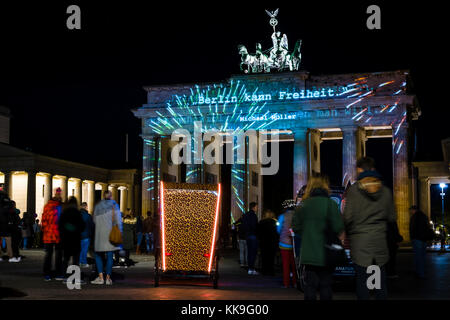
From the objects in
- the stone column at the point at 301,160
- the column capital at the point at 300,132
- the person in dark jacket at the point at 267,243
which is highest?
the column capital at the point at 300,132

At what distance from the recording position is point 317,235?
29.3 ft

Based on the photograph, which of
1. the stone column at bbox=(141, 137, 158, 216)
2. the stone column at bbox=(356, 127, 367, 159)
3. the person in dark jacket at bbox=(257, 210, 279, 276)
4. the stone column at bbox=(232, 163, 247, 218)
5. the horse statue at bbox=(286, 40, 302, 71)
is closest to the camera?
the person in dark jacket at bbox=(257, 210, 279, 276)

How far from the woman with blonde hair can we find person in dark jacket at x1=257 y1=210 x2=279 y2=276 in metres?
11.5

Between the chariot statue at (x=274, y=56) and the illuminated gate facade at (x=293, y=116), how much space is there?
1123 millimetres

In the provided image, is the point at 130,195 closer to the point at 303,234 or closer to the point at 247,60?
the point at 247,60

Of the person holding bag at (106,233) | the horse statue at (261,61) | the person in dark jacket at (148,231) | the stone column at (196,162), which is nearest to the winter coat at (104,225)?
the person holding bag at (106,233)

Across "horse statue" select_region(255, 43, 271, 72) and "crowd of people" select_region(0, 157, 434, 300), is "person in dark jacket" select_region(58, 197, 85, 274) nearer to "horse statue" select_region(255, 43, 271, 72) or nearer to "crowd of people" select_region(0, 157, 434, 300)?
"crowd of people" select_region(0, 157, 434, 300)

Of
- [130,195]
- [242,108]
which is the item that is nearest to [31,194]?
[130,195]

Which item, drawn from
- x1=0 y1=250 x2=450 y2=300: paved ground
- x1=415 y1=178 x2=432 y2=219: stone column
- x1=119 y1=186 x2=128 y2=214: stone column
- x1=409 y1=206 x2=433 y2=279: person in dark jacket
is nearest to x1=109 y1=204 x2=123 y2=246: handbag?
x1=0 y1=250 x2=450 y2=300: paved ground

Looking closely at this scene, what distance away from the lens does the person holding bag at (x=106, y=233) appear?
50.3 feet

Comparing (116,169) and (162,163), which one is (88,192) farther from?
(162,163)

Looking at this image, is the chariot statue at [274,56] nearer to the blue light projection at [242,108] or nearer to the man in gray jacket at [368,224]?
the blue light projection at [242,108]

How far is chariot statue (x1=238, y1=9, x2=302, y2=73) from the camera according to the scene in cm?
5525
